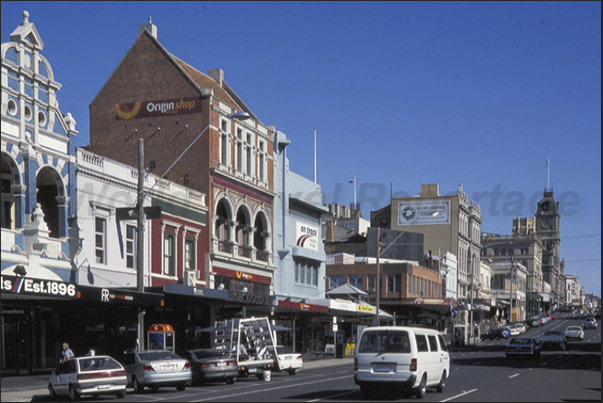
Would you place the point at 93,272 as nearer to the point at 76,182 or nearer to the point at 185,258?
the point at 76,182

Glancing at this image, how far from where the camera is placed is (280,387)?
2900 cm

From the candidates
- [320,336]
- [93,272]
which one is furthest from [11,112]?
[320,336]

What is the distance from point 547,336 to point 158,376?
142 feet

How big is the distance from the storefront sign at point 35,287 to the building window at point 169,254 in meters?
12.2

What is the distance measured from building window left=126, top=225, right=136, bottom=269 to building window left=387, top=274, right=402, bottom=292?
45161mm

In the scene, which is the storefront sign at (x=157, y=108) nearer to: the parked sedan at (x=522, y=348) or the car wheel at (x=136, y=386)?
the parked sedan at (x=522, y=348)

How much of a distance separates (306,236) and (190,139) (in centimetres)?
1469

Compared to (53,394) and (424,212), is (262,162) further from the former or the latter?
(424,212)

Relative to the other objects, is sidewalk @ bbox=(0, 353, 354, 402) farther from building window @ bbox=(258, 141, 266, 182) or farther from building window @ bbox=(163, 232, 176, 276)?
building window @ bbox=(258, 141, 266, 182)

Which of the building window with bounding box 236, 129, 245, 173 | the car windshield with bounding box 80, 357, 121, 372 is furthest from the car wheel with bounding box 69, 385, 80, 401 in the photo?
the building window with bounding box 236, 129, 245, 173

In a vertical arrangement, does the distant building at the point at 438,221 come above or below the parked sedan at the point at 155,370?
above

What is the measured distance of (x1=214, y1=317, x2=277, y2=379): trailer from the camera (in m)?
34.5

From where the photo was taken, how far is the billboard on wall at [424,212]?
108m

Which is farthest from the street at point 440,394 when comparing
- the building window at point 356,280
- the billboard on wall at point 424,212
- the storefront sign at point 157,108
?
the billboard on wall at point 424,212
